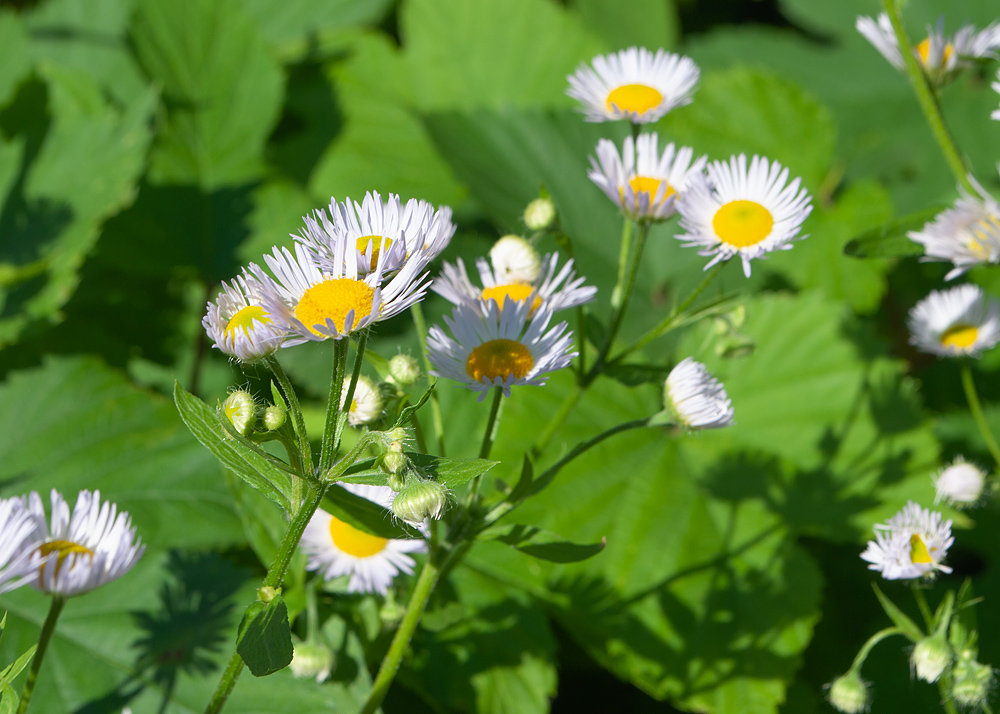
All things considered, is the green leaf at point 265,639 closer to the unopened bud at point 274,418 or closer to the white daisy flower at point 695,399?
the unopened bud at point 274,418

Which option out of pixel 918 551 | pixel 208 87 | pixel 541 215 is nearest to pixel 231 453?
pixel 541 215

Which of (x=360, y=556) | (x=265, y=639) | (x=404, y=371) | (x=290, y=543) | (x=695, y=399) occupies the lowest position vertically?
(x=265, y=639)

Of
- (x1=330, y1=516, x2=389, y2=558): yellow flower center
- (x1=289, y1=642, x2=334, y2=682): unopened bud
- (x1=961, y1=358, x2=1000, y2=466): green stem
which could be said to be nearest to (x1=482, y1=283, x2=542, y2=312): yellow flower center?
(x1=330, y1=516, x2=389, y2=558): yellow flower center

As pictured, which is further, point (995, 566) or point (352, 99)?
point (352, 99)

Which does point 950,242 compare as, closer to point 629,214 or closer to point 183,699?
point 629,214

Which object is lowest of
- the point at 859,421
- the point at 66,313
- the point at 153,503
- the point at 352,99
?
the point at 153,503

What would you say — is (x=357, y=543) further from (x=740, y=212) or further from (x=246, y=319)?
(x=740, y=212)

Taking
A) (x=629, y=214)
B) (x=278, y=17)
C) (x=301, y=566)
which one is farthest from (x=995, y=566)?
(x=278, y=17)
